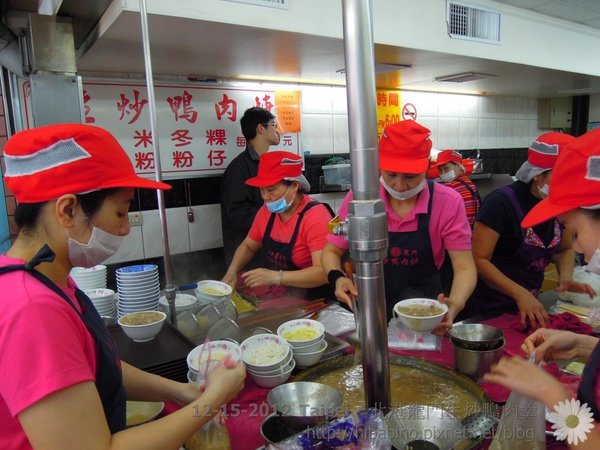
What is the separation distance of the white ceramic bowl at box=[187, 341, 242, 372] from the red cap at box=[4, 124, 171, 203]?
69 centimetres

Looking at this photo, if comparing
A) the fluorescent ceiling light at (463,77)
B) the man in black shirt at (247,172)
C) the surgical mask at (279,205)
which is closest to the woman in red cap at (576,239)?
the surgical mask at (279,205)

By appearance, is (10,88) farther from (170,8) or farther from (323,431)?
(323,431)

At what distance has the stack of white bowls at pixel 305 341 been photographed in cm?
155

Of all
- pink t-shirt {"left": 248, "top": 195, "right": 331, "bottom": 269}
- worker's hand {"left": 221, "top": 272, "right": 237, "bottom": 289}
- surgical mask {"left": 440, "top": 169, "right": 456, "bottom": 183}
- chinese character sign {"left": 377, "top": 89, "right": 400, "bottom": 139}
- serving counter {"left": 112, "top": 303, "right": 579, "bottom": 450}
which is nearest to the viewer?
serving counter {"left": 112, "top": 303, "right": 579, "bottom": 450}

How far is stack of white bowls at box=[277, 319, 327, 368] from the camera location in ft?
5.10

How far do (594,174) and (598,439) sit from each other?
0.57m

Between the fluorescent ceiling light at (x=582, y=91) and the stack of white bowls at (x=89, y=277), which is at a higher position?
the fluorescent ceiling light at (x=582, y=91)

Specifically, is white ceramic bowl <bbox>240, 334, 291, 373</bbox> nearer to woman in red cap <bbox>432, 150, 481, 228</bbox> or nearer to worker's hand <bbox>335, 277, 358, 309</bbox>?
worker's hand <bbox>335, 277, 358, 309</bbox>

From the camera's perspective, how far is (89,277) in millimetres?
2234

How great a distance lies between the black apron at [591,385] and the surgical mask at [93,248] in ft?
3.89

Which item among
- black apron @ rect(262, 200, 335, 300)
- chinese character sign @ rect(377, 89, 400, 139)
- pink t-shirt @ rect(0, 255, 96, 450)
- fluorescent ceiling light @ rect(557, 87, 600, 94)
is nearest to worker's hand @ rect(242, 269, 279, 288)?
black apron @ rect(262, 200, 335, 300)

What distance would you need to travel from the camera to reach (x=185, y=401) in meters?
1.33

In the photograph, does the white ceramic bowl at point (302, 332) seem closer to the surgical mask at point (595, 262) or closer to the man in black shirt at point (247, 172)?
the surgical mask at point (595, 262)

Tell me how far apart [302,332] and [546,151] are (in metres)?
1.48
